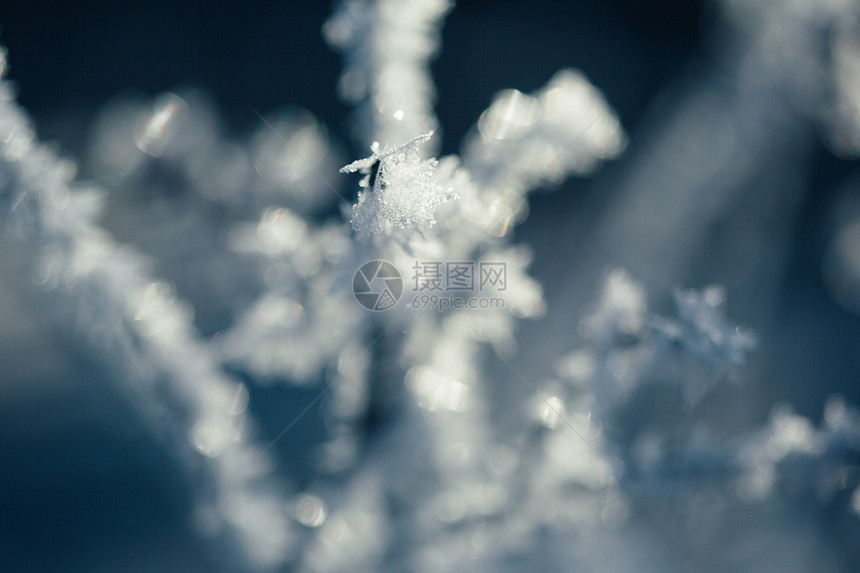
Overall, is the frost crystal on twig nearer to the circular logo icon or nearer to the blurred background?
the circular logo icon

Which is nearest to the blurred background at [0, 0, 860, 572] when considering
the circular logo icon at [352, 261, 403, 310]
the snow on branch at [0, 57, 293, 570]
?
the snow on branch at [0, 57, 293, 570]

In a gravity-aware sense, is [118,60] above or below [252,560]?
above

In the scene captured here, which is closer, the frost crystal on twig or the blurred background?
the frost crystal on twig

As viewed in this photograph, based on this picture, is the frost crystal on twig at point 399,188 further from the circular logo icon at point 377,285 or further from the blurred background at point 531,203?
the blurred background at point 531,203

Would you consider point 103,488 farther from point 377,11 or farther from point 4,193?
point 377,11

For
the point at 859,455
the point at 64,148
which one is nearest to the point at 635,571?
the point at 859,455

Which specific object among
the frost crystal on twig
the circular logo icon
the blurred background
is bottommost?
the frost crystal on twig

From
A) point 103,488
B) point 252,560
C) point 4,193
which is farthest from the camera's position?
point 103,488
